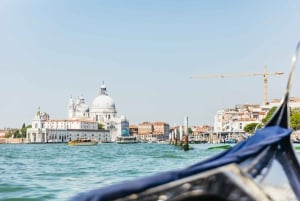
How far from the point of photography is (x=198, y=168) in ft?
8.73

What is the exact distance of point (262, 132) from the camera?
3064 millimetres

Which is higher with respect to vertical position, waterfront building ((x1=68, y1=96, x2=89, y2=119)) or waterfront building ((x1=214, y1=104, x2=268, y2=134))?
waterfront building ((x1=68, y1=96, x2=89, y2=119))

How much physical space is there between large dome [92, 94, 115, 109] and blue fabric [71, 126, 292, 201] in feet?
285

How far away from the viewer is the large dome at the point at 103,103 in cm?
8969

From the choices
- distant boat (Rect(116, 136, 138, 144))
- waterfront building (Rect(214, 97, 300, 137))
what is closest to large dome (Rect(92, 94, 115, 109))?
distant boat (Rect(116, 136, 138, 144))

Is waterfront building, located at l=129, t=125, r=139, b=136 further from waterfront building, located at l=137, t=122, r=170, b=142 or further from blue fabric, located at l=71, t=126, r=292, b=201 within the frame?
blue fabric, located at l=71, t=126, r=292, b=201

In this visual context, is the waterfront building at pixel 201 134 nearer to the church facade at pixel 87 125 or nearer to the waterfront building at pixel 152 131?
A: the waterfront building at pixel 152 131

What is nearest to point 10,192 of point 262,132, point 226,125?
point 262,132

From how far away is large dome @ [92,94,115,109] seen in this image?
294 ft

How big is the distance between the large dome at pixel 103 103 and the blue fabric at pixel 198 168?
285ft

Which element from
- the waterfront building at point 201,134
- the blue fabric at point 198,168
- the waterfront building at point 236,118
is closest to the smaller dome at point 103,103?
the waterfront building at point 201,134

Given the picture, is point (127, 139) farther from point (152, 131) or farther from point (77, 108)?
point (77, 108)

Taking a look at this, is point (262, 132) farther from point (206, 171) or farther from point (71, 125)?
point (71, 125)

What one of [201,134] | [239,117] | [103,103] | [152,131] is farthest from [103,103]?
[239,117]
